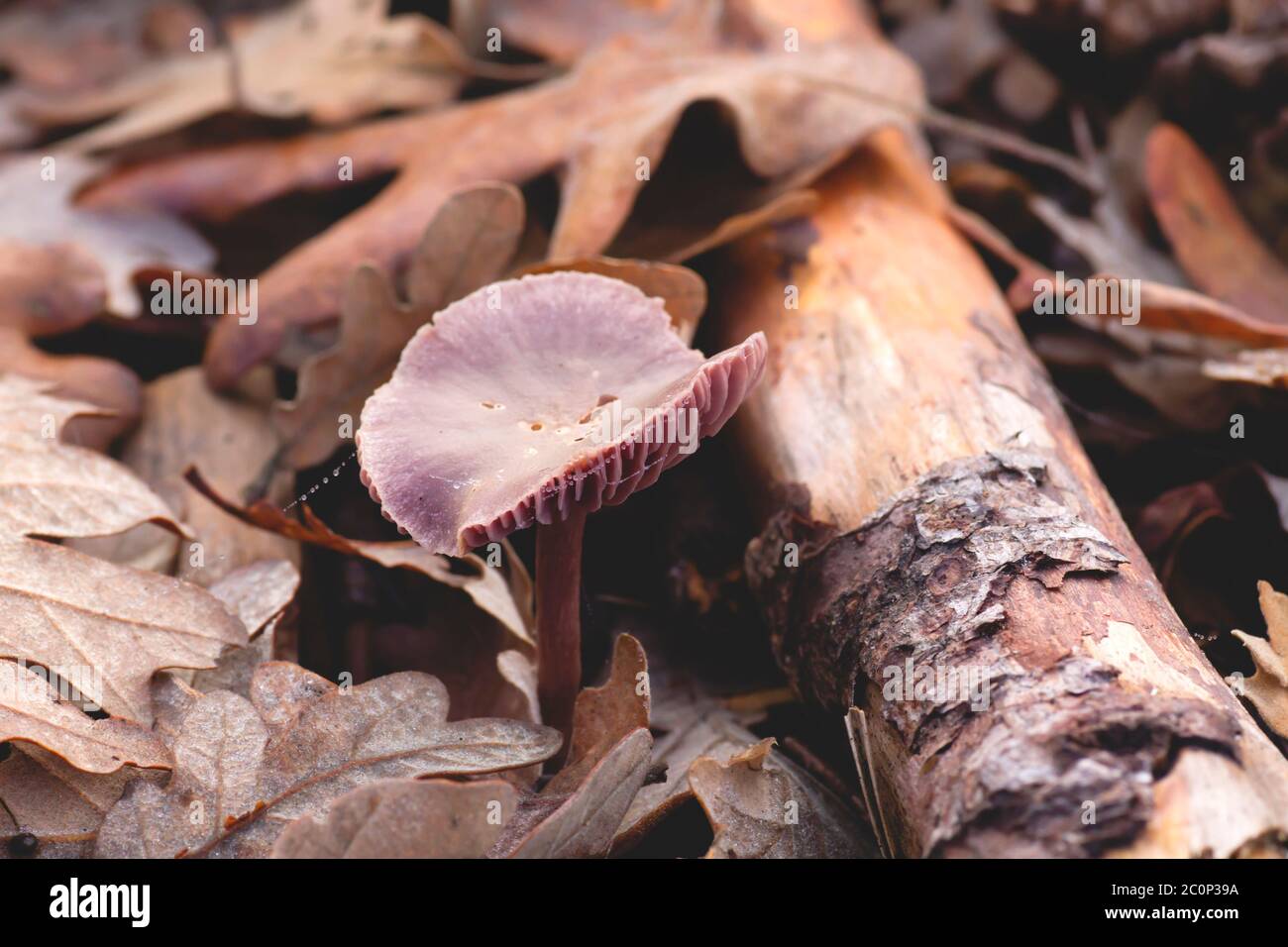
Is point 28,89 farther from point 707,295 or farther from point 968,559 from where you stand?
point 968,559

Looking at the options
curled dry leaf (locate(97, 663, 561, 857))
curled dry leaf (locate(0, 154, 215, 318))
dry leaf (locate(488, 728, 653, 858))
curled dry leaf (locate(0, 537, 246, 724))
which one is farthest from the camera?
curled dry leaf (locate(0, 154, 215, 318))

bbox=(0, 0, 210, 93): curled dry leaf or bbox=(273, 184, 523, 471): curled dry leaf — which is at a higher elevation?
bbox=(0, 0, 210, 93): curled dry leaf

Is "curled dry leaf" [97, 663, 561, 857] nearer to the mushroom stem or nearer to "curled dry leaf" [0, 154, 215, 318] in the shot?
the mushroom stem

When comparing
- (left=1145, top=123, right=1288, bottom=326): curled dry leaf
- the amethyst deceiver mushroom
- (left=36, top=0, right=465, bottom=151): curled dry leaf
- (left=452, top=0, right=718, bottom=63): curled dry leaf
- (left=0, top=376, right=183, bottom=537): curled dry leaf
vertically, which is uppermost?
(left=452, top=0, right=718, bottom=63): curled dry leaf

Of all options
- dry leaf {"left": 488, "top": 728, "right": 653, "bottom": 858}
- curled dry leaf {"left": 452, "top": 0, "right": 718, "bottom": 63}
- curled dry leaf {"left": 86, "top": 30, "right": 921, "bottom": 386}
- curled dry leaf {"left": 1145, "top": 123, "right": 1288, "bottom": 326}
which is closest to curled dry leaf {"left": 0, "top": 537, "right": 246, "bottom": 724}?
dry leaf {"left": 488, "top": 728, "right": 653, "bottom": 858}

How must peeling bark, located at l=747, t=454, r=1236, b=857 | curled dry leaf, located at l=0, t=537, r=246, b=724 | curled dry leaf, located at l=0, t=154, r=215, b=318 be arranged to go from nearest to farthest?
Answer: 1. peeling bark, located at l=747, t=454, r=1236, b=857
2. curled dry leaf, located at l=0, t=537, r=246, b=724
3. curled dry leaf, located at l=0, t=154, r=215, b=318

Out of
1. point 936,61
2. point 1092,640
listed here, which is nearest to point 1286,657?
point 1092,640
